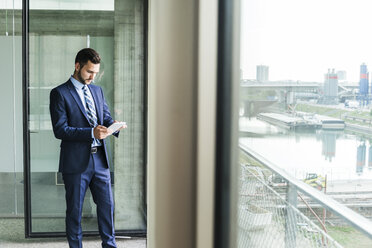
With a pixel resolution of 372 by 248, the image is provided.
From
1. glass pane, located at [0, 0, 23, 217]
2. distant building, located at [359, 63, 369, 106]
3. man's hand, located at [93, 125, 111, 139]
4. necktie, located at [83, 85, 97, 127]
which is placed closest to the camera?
distant building, located at [359, 63, 369, 106]

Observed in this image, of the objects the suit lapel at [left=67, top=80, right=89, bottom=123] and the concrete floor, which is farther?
the concrete floor

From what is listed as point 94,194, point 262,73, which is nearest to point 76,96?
point 94,194

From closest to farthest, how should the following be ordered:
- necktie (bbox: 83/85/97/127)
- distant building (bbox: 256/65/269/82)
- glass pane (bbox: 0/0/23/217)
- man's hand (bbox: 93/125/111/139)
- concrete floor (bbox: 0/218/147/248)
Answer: distant building (bbox: 256/65/269/82) < man's hand (bbox: 93/125/111/139) < necktie (bbox: 83/85/97/127) < concrete floor (bbox: 0/218/147/248) < glass pane (bbox: 0/0/23/217)

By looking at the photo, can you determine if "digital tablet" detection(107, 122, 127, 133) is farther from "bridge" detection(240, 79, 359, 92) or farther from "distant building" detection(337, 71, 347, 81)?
"distant building" detection(337, 71, 347, 81)

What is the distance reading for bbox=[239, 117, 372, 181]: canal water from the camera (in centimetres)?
45

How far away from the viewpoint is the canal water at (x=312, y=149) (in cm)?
45

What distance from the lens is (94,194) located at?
8.93ft

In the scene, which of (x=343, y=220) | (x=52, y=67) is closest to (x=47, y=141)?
(x=52, y=67)

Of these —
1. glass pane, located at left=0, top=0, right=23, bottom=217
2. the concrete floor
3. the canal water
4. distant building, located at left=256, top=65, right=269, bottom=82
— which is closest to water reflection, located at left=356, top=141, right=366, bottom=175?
the canal water

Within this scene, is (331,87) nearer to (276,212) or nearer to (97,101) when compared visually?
(276,212)

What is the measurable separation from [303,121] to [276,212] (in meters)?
0.19

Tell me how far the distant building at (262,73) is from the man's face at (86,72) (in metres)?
2.13

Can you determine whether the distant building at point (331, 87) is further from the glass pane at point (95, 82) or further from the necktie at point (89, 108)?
the glass pane at point (95, 82)

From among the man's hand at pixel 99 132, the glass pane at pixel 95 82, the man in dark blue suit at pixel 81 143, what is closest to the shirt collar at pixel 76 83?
the man in dark blue suit at pixel 81 143
